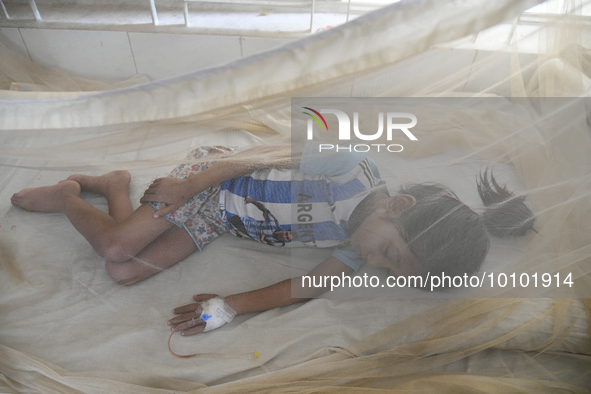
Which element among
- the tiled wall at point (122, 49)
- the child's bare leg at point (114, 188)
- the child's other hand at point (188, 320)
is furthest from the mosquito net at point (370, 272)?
the tiled wall at point (122, 49)

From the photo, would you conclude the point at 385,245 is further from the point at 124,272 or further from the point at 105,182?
the point at 105,182

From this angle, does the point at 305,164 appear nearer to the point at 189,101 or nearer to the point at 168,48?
the point at 189,101

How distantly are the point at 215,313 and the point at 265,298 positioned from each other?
0.44 feet

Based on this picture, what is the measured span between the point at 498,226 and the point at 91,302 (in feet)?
3.37

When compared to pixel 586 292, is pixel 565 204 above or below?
above

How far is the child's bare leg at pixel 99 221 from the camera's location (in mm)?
1044

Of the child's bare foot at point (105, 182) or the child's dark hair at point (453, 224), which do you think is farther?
the child's bare foot at point (105, 182)

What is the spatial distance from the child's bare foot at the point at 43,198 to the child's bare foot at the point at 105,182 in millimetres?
44

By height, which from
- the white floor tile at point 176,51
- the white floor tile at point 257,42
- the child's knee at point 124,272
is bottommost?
the child's knee at point 124,272

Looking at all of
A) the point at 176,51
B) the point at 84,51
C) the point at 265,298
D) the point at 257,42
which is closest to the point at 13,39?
the point at 84,51

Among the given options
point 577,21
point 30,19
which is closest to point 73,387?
A: point 577,21

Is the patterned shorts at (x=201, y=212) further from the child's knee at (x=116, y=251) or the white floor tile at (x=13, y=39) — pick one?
the white floor tile at (x=13, y=39)

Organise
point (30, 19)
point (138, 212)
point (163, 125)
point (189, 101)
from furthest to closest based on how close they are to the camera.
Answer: point (30, 19) → point (138, 212) → point (163, 125) → point (189, 101)

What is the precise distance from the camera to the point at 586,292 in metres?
0.93
